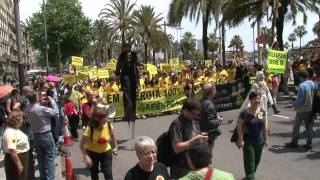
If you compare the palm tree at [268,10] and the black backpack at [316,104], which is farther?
the palm tree at [268,10]

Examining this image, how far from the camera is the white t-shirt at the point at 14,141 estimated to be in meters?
7.77

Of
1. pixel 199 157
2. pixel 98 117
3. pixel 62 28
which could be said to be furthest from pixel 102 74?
pixel 62 28

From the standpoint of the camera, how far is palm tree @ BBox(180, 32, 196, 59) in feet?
403

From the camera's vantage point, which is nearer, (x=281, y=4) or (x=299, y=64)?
(x=299, y=64)

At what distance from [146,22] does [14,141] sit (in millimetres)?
45992

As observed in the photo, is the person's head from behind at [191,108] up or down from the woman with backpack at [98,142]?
up

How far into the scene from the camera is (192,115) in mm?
6047

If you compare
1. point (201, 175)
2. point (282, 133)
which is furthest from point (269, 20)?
point (201, 175)

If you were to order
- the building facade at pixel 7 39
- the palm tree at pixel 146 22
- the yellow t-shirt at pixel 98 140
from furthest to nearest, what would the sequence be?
the building facade at pixel 7 39 → the palm tree at pixel 146 22 → the yellow t-shirt at pixel 98 140

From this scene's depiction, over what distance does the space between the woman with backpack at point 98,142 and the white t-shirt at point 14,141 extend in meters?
1.18

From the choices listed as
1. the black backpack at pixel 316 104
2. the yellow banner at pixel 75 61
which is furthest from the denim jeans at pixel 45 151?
the yellow banner at pixel 75 61

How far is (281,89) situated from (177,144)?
21678mm

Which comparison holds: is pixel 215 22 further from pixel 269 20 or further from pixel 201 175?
pixel 201 175

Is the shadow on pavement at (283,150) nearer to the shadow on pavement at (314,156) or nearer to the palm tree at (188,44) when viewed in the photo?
the shadow on pavement at (314,156)
